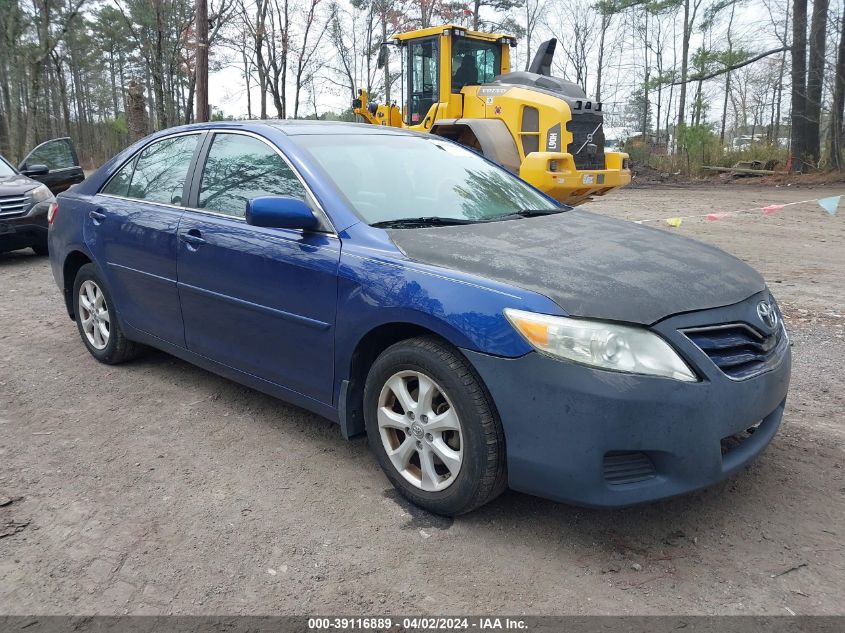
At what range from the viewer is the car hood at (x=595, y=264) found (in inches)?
102

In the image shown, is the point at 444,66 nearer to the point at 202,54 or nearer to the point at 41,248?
the point at 202,54

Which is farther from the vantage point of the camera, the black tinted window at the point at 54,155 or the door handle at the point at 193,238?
the black tinted window at the point at 54,155

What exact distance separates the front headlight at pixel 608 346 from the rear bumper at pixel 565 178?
23.7 feet

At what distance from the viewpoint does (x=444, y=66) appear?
1232cm

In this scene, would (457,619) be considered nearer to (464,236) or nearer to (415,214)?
(464,236)

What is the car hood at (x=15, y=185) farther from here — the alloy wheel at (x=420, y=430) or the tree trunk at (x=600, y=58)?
the tree trunk at (x=600, y=58)

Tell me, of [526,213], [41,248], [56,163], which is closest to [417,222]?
[526,213]

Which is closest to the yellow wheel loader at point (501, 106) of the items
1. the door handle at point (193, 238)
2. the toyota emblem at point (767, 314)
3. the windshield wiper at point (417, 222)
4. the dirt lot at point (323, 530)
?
the windshield wiper at point (417, 222)

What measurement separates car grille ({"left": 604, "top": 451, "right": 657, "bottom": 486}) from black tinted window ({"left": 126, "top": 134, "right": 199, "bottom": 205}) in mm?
A: 2916

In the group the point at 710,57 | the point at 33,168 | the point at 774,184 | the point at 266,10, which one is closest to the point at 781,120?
the point at 710,57

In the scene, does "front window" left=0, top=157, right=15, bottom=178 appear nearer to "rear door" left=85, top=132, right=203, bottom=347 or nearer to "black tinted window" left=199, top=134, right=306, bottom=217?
"rear door" left=85, top=132, right=203, bottom=347

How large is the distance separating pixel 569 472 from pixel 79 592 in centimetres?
180

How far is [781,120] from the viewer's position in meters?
30.1

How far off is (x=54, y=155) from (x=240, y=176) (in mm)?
8770
